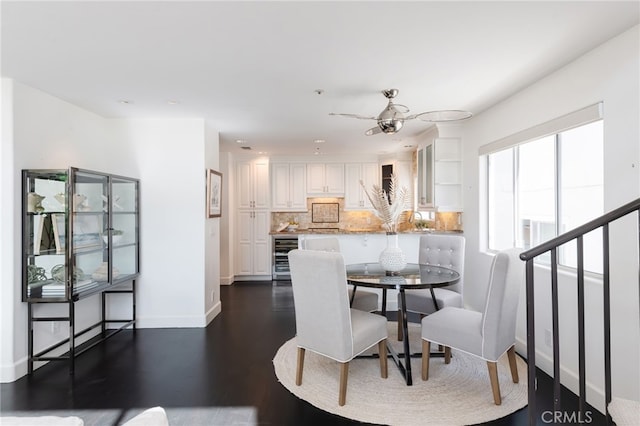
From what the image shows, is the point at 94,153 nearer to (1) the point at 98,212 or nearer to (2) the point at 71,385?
(1) the point at 98,212

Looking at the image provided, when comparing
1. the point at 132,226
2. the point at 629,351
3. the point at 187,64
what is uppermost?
the point at 187,64

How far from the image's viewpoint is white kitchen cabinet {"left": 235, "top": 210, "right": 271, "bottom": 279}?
250 inches

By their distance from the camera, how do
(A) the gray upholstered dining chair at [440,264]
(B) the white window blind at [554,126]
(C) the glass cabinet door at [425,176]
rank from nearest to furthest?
1. (B) the white window blind at [554,126]
2. (A) the gray upholstered dining chair at [440,264]
3. (C) the glass cabinet door at [425,176]

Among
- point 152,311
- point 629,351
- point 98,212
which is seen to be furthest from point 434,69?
point 152,311

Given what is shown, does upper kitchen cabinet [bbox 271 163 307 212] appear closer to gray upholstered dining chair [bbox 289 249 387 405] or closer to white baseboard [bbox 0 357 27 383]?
gray upholstered dining chair [bbox 289 249 387 405]

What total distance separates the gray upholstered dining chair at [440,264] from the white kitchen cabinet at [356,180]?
2830 millimetres

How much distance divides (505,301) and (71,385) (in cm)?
331

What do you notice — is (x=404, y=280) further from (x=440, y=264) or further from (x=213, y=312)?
(x=213, y=312)

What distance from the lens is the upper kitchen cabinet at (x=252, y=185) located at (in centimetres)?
640

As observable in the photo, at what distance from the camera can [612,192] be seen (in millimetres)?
2139

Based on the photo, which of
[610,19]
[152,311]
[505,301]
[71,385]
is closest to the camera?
[610,19]

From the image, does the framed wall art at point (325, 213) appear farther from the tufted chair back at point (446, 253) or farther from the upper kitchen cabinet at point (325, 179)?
the tufted chair back at point (446, 253)

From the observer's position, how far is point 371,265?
135 inches

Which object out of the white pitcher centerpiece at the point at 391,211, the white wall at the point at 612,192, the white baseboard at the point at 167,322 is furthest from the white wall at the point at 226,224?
the white wall at the point at 612,192
